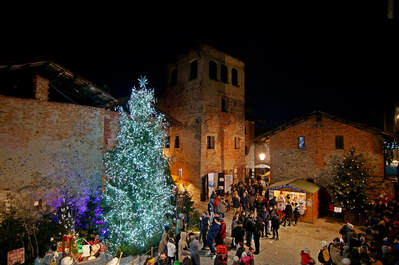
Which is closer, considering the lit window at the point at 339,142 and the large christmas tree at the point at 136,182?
the large christmas tree at the point at 136,182

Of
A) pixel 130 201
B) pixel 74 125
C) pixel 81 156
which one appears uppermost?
pixel 74 125

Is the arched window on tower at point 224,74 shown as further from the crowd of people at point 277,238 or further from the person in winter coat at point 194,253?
the person in winter coat at point 194,253

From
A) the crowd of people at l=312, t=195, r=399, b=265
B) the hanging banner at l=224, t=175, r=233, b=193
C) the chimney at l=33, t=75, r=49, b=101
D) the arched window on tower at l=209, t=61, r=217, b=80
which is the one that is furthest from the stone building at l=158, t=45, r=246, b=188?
the crowd of people at l=312, t=195, r=399, b=265

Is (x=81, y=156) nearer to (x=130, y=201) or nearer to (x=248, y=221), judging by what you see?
(x=130, y=201)

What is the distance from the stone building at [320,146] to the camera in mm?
13922

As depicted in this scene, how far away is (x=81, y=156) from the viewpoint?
10969mm

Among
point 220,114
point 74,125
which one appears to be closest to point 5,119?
point 74,125

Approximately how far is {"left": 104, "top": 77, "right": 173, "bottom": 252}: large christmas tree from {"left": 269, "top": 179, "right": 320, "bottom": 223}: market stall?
26.3 ft

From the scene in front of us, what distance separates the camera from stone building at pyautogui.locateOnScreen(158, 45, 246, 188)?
732 inches

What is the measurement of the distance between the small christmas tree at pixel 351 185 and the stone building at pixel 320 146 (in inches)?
37.6

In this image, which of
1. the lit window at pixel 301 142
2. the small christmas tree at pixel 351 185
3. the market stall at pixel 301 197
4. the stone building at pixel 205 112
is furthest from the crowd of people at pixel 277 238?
the stone building at pixel 205 112

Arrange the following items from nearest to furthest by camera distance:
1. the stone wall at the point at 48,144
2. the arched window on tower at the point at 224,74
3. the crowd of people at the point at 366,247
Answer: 1. the crowd of people at the point at 366,247
2. the stone wall at the point at 48,144
3. the arched window on tower at the point at 224,74

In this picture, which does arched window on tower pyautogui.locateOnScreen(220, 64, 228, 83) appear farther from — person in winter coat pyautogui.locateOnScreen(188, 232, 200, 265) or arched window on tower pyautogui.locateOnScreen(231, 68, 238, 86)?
person in winter coat pyautogui.locateOnScreen(188, 232, 200, 265)

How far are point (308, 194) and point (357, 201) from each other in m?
2.72
